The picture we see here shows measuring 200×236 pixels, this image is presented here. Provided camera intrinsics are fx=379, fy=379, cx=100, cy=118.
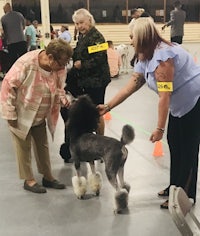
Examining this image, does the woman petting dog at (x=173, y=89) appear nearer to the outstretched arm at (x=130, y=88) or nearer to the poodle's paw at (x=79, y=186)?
the outstretched arm at (x=130, y=88)

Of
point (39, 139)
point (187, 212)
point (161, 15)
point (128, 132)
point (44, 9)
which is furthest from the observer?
point (161, 15)

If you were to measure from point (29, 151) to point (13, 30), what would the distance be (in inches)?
184

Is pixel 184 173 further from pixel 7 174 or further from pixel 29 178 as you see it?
pixel 7 174

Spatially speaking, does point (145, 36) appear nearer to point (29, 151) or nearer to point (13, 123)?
point (13, 123)

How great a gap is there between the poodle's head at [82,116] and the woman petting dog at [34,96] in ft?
0.62

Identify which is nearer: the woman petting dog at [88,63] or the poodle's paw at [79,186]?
the poodle's paw at [79,186]

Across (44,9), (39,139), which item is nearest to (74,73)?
(39,139)

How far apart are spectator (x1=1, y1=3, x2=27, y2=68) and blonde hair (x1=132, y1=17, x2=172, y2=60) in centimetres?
525

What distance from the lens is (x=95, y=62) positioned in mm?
3271

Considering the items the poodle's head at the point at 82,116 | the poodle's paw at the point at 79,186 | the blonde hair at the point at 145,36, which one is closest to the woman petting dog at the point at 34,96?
the poodle's head at the point at 82,116

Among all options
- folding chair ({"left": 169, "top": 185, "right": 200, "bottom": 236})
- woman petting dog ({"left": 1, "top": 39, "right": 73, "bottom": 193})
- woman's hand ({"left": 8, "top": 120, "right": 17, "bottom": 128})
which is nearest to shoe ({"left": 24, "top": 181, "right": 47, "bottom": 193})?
woman petting dog ({"left": 1, "top": 39, "right": 73, "bottom": 193})

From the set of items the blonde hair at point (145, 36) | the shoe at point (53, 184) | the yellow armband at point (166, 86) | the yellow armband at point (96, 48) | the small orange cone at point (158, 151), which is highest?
the blonde hair at point (145, 36)

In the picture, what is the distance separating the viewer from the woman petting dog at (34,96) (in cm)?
260

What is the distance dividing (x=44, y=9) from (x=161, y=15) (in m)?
8.14
